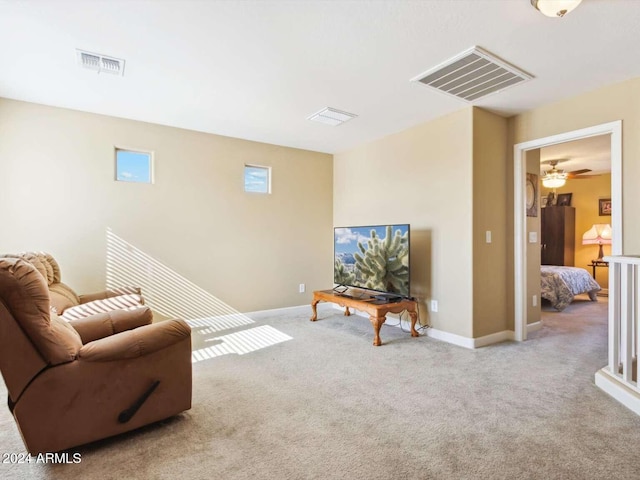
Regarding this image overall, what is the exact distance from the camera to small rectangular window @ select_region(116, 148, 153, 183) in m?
3.90

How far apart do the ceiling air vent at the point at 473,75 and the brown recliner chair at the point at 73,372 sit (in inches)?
106

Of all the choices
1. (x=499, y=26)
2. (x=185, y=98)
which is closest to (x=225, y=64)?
(x=185, y=98)

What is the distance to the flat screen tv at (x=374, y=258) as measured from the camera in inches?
149

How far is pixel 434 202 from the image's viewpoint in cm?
391

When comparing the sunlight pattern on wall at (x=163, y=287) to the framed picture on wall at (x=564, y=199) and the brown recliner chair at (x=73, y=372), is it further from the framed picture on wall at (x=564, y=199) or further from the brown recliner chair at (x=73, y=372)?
the framed picture on wall at (x=564, y=199)

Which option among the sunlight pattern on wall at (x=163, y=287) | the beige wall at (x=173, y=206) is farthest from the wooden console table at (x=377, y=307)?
the sunlight pattern on wall at (x=163, y=287)

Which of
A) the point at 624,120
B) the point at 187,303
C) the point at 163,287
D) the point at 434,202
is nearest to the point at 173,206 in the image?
the point at 163,287

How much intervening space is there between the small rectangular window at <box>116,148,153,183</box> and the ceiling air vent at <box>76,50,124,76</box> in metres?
1.39

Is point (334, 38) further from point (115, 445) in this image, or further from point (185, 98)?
point (115, 445)

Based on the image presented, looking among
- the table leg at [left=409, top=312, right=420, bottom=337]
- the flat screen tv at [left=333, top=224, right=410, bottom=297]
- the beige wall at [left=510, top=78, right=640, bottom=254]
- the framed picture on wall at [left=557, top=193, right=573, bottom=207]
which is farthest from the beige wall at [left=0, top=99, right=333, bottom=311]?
the framed picture on wall at [left=557, top=193, right=573, bottom=207]

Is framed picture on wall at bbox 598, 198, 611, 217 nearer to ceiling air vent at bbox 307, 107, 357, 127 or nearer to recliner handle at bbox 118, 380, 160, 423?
ceiling air vent at bbox 307, 107, 357, 127

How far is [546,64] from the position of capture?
2.60 meters

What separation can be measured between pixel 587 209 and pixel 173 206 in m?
8.27

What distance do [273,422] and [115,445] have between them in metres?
0.86
